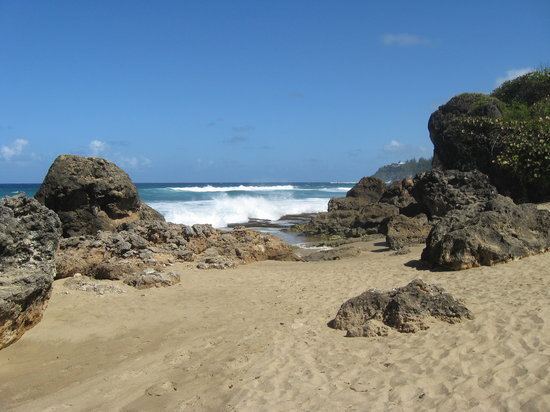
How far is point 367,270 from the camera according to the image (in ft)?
38.2

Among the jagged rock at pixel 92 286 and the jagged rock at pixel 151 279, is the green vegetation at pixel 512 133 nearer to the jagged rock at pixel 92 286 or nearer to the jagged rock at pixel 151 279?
the jagged rock at pixel 151 279

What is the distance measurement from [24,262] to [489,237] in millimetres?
9024

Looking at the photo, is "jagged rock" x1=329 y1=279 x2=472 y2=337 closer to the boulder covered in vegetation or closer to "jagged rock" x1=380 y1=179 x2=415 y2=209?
the boulder covered in vegetation

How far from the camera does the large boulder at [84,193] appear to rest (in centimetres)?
1411

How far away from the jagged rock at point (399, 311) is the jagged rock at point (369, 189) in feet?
73.8

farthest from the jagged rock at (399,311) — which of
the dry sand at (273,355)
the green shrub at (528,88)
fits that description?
the green shrub at (528,88)

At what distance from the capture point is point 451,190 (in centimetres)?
1731

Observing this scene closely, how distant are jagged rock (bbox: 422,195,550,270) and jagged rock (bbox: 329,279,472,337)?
370 centimetres

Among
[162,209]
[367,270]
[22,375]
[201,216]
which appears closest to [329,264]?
[367,270]

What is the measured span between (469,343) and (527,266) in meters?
4.99

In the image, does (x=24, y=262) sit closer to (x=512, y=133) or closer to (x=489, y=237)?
(x=489, y=237)

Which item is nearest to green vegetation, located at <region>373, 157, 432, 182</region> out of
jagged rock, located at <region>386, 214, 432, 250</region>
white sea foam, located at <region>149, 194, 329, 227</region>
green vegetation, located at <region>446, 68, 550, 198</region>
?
white sea foam, located at <region>149, 194, 329, 227</region>

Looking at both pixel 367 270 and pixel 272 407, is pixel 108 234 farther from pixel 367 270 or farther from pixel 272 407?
pixel 272 407

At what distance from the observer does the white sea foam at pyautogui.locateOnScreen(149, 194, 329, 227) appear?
1309 inches
